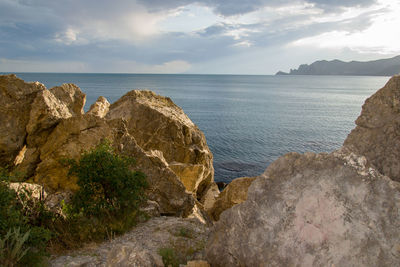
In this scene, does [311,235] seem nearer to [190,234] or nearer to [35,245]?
[190,234]

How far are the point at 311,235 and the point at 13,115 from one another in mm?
15592

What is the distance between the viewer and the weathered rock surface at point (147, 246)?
23.9ft

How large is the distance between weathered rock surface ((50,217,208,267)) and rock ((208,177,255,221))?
40.1 feet

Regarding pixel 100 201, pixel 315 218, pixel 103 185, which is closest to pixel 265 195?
pixel 315 218

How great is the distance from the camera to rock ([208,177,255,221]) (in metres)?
24.9

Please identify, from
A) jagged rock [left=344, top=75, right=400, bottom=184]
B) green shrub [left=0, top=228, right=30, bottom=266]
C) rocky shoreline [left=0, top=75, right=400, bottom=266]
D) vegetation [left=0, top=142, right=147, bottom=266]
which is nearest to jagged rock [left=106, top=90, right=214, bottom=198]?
rocky shoreline [left=0, top=75, right=400, bottom=266]

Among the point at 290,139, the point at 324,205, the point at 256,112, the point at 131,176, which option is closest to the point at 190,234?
the point at 131,176

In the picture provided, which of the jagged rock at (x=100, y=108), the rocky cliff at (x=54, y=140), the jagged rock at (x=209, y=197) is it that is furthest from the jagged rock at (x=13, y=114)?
the jagged rock at (x=209, y=197)

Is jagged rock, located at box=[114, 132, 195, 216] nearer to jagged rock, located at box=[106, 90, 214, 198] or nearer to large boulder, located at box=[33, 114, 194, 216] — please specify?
large boulder, located at box=[33, 114, 194, 216]

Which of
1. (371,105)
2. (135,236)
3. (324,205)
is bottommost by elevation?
(135,236)

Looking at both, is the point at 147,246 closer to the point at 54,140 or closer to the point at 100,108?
the point at 54,140

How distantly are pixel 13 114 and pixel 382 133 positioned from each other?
56.6 feet

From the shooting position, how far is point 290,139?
6731cm

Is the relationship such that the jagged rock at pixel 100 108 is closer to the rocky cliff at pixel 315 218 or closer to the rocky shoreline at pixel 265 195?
the rocky shoreline at pixel 265 195
